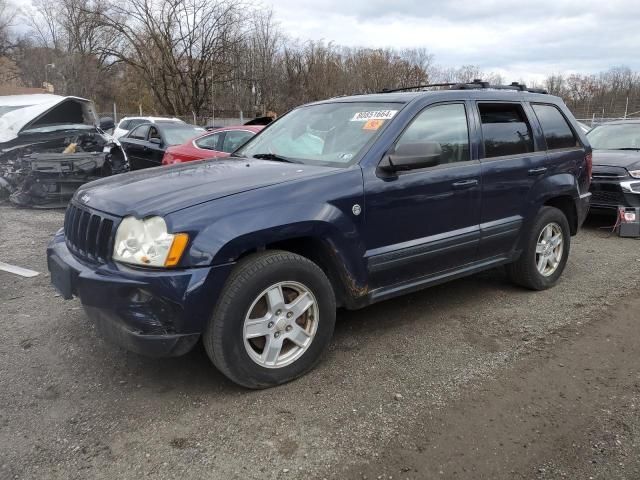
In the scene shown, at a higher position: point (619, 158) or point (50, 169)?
point (619, 158)

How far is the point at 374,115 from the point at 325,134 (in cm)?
40

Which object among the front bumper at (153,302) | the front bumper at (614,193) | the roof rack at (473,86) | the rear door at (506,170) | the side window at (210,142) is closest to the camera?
the front bumper at (153,302)

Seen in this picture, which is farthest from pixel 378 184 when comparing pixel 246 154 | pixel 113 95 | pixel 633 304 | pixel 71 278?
pixel 113 95

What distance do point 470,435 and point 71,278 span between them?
233 centimetres

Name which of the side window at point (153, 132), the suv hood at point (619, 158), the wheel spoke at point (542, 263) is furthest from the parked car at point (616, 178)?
the side window at point (153, 132)

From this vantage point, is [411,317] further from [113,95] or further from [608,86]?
[608,86]

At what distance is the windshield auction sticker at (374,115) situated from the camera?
370 centimetres

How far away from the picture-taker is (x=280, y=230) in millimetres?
2984

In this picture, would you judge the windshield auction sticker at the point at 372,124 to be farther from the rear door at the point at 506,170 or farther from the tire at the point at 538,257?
the tire at the point at 538,257

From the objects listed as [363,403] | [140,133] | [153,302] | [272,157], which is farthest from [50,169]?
[363,403]

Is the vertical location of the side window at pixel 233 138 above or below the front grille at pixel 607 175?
above

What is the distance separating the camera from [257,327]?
2992mm

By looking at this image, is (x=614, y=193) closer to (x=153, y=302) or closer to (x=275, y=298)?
(x=275, y=298)

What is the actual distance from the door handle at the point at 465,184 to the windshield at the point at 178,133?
8.05 m
